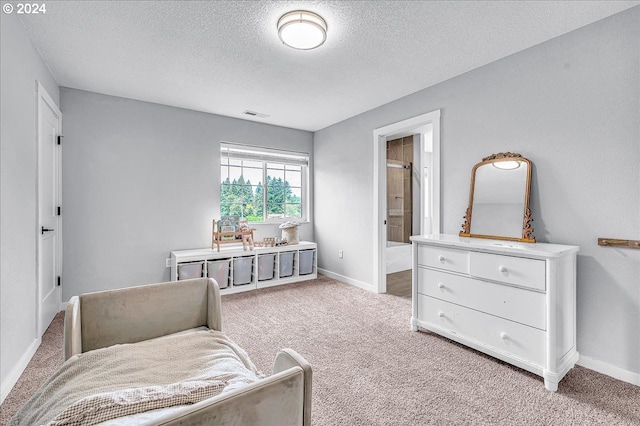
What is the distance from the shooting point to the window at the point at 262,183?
175 inches

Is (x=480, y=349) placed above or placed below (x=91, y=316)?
below

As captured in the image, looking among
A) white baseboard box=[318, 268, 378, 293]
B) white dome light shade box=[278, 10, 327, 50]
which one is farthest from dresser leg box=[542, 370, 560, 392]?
white dome light shade box=[278, 10, 327, 50]

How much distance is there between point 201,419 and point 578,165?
2.74 m

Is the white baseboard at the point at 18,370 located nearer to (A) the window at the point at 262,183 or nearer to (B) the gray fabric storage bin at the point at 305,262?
(A) the window at the point at 262,183

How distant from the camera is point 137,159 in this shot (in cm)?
371

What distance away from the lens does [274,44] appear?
7.91 ft

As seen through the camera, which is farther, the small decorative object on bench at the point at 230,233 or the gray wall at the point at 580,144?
the small decorative object on bench at the point at 230,233

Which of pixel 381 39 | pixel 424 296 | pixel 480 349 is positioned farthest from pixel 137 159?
pixel 480 349

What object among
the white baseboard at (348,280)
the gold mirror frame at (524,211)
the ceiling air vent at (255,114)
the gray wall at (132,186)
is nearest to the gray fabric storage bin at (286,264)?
the white baseboard at (348,280)

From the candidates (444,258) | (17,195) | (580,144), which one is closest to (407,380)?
(444,258)

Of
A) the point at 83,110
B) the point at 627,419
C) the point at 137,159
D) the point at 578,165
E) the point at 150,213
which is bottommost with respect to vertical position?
the point at 627,419

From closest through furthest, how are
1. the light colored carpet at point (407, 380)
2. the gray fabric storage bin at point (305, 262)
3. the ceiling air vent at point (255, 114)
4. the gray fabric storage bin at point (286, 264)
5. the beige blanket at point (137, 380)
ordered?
the beige blanket at point (137, 380)
the light colored carpet at point (407, 380)
the ceiling air vent at point (255, 114)
the gray fabric storage bin at point (286, 264)
the gray fabric storage bin at point (305, 262)

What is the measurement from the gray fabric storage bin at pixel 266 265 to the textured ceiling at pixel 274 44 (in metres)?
2.08

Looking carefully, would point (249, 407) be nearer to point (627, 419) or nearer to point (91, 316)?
point (91, 316)
